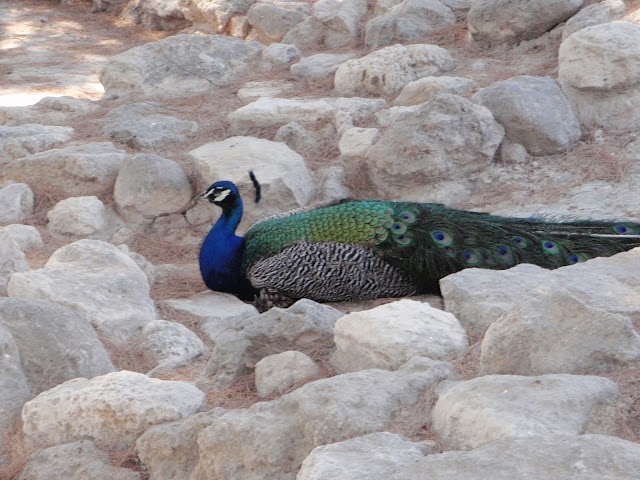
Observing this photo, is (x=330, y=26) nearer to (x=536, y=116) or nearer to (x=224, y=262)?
(x=536, y=116)

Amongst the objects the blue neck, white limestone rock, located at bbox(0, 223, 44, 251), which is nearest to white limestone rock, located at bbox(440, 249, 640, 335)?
the blue neck

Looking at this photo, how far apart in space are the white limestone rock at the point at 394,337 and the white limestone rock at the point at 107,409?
0.53 metres

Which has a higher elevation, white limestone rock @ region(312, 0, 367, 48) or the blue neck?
white limestone rock @ region(312, 0, 367, 48)

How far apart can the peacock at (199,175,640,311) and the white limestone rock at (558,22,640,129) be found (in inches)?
55.9

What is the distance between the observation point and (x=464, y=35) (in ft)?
26.1

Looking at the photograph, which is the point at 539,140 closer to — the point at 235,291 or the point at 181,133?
the point at 235,291

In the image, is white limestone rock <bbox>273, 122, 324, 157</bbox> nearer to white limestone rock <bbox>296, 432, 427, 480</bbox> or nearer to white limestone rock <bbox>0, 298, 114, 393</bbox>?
white limestone rock <bbox>0, 298, 114, 393</bbox>

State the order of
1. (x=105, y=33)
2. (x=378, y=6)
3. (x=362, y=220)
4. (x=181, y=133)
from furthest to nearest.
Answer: (x=105, y=33), (x=378, y=6), (x=181, y=133), (x=362, y=220)

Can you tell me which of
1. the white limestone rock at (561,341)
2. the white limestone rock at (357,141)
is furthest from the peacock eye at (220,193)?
the white limestone rock at (561,341)

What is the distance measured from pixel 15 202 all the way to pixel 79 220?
1.53ft

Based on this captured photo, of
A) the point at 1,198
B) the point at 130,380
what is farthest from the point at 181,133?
the point at 130,380

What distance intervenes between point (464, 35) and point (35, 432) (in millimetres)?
5536

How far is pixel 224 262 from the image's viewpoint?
5.84 meters

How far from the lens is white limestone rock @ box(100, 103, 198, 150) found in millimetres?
7293
